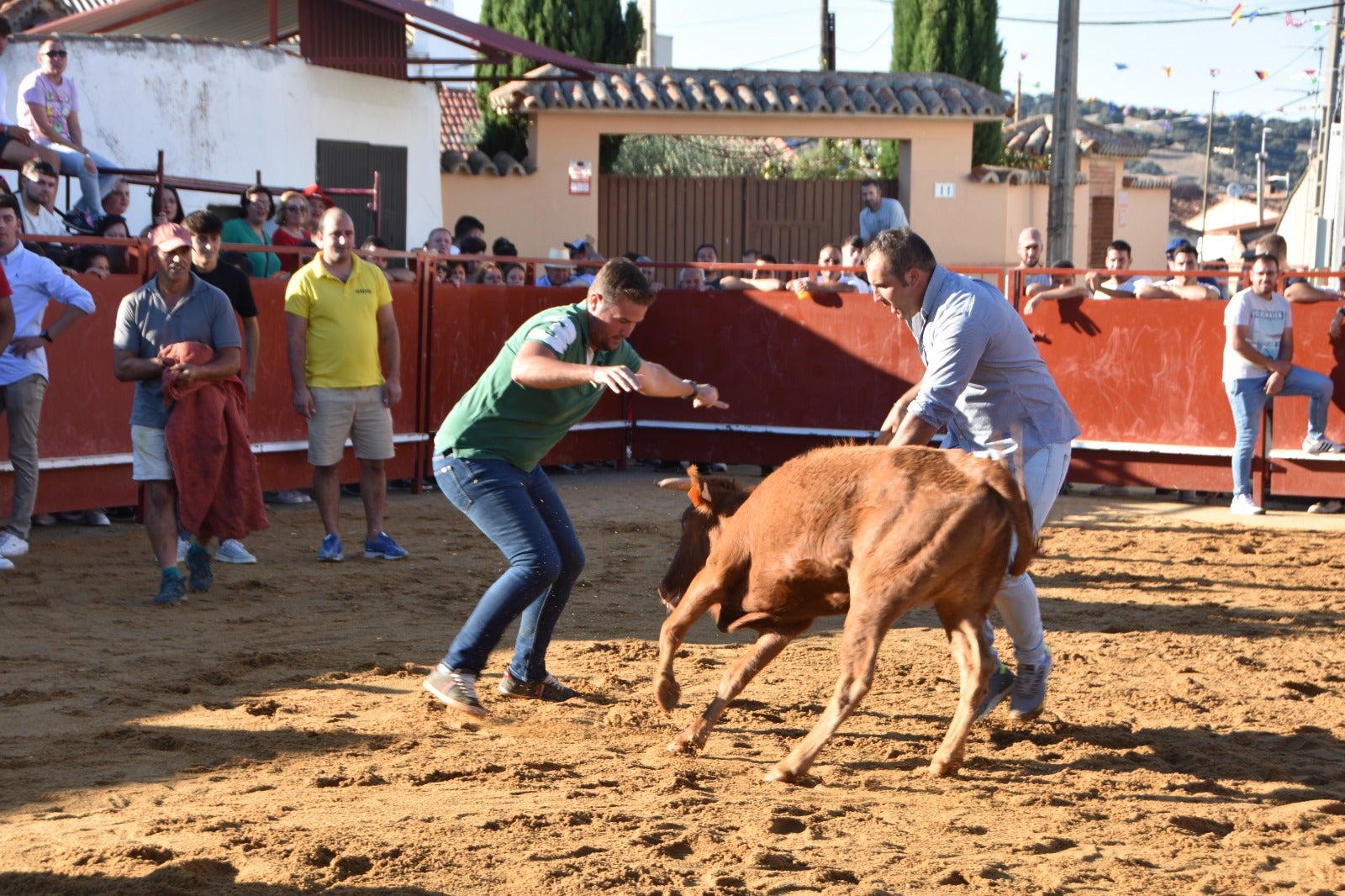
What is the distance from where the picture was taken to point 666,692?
5473 mm

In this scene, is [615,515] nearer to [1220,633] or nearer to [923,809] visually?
[1220,633]

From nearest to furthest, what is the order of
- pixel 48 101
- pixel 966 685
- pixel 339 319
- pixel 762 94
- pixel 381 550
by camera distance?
pixel 966 685, pixel 339 319, pixel 381 550, pixel 48 101, pixel 762 94

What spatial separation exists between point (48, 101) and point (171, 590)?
6457 millimetres

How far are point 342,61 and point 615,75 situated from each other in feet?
21.6

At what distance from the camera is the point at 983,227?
2570 cm

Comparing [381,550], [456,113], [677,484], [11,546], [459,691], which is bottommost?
[381,550]

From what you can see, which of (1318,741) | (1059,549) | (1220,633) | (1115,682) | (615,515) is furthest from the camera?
(615,515)

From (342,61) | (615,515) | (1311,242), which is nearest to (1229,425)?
(615,515)

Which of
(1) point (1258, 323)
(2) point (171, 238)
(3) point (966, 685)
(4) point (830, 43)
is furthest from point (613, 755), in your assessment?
(4) point (830, 43)

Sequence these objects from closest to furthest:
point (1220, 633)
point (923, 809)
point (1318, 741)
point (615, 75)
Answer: point (923, 809) < point (1318, 741) < point (1220, 633) < point (615, 75)

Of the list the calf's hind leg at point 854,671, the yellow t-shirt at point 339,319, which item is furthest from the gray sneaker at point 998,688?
the yellow t-shirt at point 339,319

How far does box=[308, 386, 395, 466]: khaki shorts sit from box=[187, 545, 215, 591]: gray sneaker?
1.09 meters

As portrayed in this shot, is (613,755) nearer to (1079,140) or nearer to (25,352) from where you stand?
(25,352)

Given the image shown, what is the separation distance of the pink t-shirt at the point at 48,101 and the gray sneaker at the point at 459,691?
8542 millimetres
